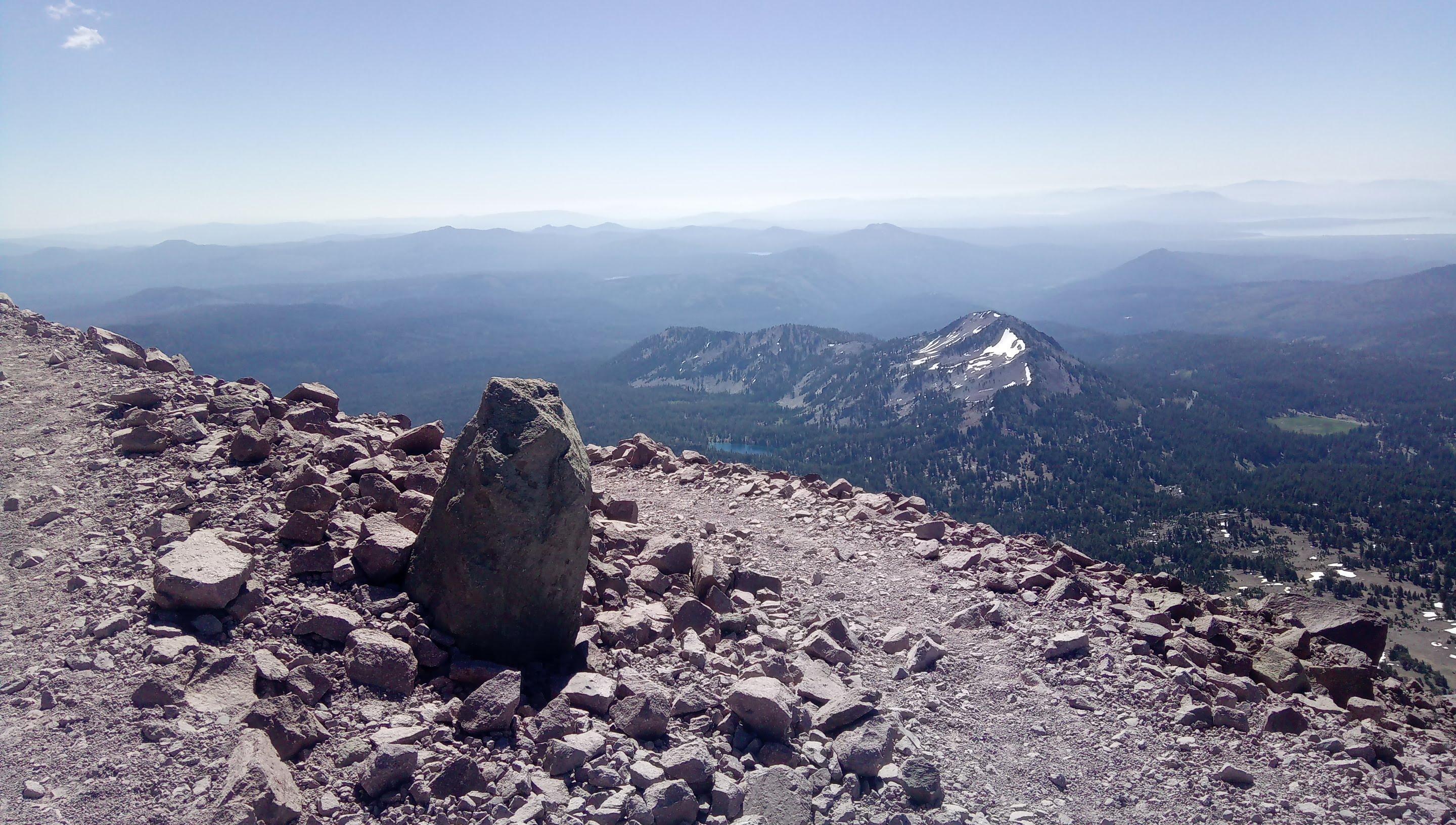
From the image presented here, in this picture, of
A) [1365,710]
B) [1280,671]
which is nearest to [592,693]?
[1280,671]

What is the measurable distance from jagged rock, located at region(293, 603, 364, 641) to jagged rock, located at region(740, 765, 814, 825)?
5060 mm

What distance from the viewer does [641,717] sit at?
7.95 meters

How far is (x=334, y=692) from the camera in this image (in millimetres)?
7828

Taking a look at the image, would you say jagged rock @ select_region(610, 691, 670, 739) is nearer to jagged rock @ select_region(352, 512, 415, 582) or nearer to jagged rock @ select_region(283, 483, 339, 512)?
jagged rock @ select_region(352, 512, 415, 582)

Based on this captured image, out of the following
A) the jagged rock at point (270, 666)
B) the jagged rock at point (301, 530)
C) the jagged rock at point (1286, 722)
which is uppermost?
the jagged rock at point (301, 530)

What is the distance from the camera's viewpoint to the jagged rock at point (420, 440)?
14500mm

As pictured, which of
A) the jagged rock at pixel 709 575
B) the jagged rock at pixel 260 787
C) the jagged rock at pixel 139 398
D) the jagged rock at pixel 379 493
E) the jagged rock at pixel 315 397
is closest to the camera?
the jagged rock at pixel 260 787

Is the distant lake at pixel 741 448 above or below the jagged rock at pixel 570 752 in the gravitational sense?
below

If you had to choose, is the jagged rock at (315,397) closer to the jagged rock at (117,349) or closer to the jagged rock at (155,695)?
the jagged rock at (117,349)

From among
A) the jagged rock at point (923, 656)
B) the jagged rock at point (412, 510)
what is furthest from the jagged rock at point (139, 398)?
the jagged rock at point (923, 656)

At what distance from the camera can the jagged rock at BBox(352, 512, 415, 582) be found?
374 inches

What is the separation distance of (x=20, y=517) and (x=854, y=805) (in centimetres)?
1209

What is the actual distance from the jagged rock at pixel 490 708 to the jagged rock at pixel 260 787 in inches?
63.5

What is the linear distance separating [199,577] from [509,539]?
139 inches
